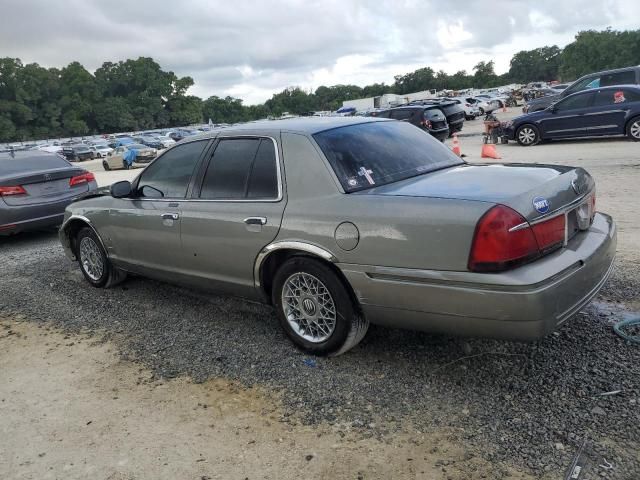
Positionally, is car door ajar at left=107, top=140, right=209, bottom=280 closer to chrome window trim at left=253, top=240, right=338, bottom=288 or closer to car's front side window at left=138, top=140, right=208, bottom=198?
car's front side window at left=138, top=140, right=208, bottom=198

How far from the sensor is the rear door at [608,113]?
45.5 feet

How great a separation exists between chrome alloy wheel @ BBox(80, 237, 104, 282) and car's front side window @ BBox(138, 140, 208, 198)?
3.76ft

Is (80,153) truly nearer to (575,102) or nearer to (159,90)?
(575,102)

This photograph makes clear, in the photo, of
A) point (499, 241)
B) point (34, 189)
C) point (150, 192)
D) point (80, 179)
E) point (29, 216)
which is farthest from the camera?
point (80, 179)

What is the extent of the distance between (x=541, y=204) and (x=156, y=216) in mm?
3051

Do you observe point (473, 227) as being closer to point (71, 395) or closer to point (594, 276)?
point (594, 276)

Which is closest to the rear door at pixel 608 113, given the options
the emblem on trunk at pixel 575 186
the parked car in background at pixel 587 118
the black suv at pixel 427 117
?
the parked car in background at pixel 587 118

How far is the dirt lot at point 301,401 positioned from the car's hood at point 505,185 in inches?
41.9

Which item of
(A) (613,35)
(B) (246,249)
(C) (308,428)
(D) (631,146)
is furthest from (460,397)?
(A) (613,35)

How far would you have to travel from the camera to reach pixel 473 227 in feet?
9.41

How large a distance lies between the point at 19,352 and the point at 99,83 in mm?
152661

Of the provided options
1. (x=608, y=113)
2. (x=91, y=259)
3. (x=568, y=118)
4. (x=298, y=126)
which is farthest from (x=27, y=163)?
(x=608, y=113)

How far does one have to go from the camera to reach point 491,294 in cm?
284

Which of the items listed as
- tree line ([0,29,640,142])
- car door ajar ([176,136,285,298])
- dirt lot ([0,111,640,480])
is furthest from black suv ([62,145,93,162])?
tree line ([0,29,640,142])
